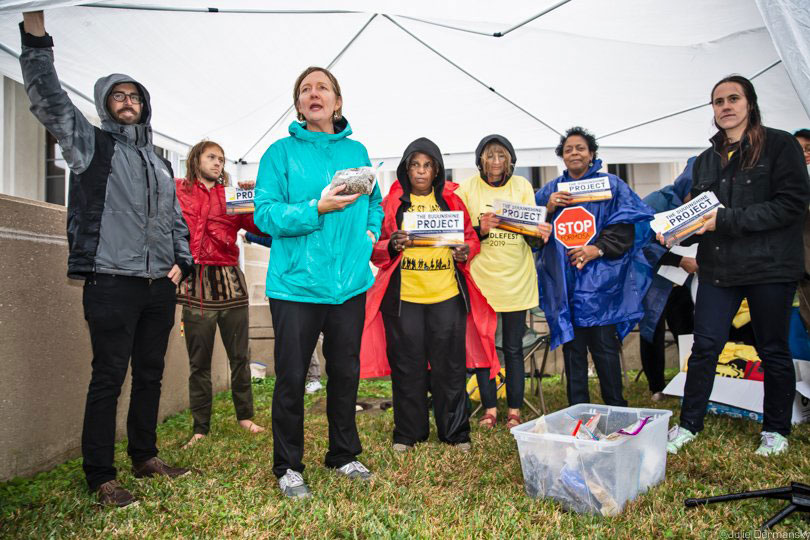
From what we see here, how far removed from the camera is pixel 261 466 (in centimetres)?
298

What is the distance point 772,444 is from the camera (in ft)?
9.59

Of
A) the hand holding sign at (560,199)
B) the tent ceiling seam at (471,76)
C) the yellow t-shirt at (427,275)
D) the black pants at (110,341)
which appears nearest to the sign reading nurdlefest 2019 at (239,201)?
the black pants at (110,341)

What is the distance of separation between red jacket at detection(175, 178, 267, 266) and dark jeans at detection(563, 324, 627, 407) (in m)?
2.43

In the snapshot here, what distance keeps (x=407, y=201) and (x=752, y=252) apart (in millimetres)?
2009

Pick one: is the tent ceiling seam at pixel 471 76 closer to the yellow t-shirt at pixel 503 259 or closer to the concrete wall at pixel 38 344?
the yellow t-shirt at pixel 503 259

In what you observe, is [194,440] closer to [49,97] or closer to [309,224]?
[309,224]

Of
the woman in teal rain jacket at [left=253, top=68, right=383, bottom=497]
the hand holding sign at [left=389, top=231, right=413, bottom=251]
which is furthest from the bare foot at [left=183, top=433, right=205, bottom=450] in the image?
the hand holding sign at [left=389, top=231, right=413, bottom=251]

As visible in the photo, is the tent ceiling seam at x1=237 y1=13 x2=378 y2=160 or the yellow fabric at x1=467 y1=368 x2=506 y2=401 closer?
the tent ceiling seam at x1=237 y1=13 x2=378 y2=160

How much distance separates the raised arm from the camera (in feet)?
7.30

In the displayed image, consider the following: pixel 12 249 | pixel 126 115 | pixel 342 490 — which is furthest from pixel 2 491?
pixel 126 115

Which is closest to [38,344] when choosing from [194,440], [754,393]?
[194,440]

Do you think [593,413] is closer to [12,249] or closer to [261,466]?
[261,466]

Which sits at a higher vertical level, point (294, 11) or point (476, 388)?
point (294, 11)

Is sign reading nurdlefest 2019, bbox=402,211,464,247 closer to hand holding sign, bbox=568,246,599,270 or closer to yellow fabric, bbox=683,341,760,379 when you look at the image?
hand holding sign, bbox=568,246,599,270
